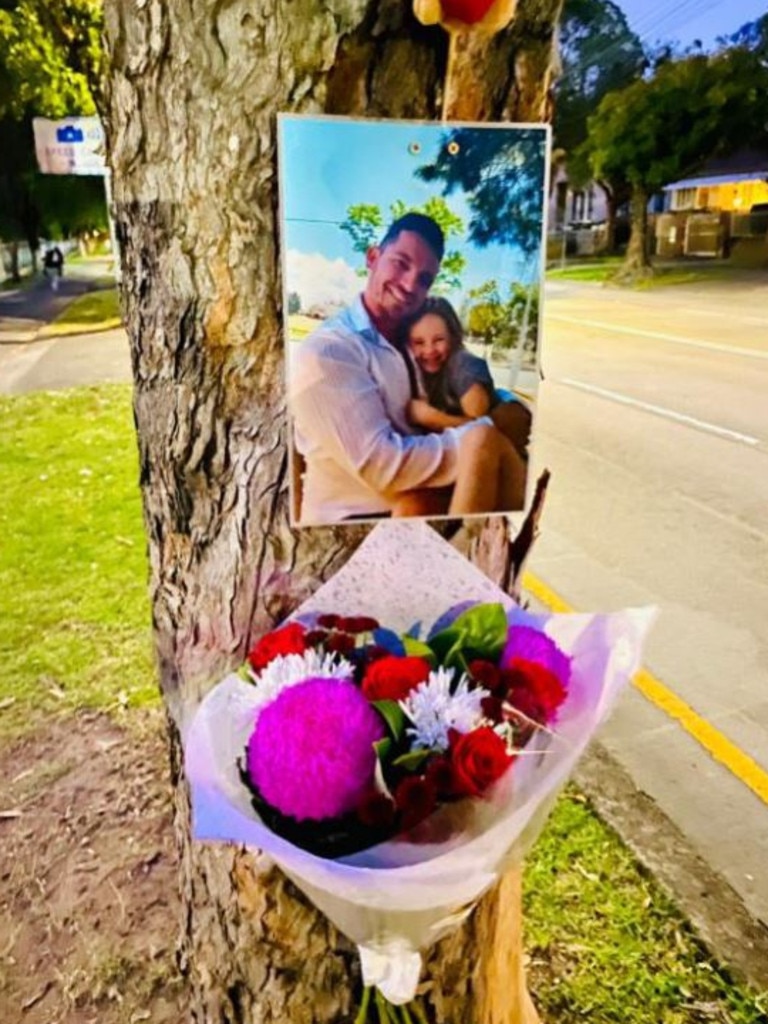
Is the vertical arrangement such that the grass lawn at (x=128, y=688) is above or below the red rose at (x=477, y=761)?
below

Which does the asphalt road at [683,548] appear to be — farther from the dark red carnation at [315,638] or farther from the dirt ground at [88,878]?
the dark red carnation at [315,638]

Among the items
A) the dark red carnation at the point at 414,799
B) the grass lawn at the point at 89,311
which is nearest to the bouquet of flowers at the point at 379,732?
the dark red carnation at the point at 414,799

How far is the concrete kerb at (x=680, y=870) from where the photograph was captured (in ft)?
7.17

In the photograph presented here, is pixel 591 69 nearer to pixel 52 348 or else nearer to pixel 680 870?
pixel 52 348

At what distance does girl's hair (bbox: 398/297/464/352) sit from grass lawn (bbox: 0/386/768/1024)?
64.1 inches

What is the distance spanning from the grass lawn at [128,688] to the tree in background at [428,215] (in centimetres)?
169

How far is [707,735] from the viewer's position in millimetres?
3141

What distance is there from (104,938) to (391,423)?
175cm

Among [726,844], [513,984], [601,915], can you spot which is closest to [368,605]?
[513,984]

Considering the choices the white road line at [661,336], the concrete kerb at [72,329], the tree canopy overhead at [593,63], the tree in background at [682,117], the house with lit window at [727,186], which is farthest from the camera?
the tree canopy overhead at [593,63]

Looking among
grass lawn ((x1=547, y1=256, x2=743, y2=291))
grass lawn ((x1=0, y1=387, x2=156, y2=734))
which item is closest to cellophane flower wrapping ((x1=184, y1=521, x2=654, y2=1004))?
grass lawn ((x1=0, y1=387, x2=156, y2=734))

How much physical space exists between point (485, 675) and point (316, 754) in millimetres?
223

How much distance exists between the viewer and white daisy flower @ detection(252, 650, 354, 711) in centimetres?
104

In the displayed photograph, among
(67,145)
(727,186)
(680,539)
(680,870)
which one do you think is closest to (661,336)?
(680,539)
